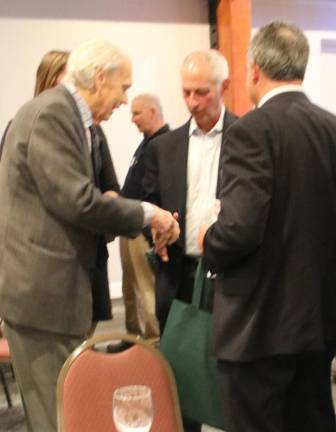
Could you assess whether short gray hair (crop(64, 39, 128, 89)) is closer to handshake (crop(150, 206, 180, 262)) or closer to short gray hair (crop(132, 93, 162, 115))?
handshake (crop(150, 206, 180, 262))

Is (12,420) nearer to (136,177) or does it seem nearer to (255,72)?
(136,177)

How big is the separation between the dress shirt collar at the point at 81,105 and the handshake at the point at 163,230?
34cm

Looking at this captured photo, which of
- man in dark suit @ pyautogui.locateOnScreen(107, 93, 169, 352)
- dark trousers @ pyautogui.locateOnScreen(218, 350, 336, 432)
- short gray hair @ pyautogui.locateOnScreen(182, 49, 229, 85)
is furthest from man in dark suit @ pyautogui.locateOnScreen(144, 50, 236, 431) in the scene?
man in dark suit @ pyautogui.locateOnScreen(107, 93, 169, 352)

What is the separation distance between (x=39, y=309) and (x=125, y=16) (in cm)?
334

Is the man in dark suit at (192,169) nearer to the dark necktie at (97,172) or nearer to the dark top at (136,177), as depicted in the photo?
the dark necktie at (97,172)

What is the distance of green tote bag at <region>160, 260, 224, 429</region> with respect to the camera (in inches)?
81.1

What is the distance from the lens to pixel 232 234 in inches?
67.7

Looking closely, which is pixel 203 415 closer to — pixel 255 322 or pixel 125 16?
pixel 255 322

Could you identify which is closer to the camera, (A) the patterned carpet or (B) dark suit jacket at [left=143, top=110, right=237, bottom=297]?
(B) dark suit jacket at [left=143, top=110, right=237, bottom=297]

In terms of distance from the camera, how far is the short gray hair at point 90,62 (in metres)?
1.93

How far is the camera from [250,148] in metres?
1.69

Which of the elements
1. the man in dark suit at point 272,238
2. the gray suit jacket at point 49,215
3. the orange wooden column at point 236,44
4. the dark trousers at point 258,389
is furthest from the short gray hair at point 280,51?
the orange wooden column at point 236,44

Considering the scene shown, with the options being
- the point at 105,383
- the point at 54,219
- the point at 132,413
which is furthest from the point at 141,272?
the point at 132,413

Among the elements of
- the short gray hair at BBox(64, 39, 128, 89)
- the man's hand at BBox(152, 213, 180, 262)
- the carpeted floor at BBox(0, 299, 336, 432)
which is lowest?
the carpeted floor at BBox(0, 299, 336, 432)
